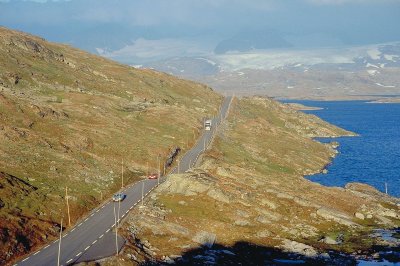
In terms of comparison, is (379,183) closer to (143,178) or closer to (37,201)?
(143,178)

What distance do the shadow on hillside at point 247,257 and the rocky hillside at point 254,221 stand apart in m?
0.15

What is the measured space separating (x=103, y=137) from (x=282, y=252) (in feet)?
232

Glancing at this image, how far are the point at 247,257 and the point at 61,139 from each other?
65668mm

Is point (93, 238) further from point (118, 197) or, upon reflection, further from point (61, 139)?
point (61, 139)

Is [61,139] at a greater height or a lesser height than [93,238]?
greater

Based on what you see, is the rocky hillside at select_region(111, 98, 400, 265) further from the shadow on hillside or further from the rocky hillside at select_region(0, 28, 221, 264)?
the rocky hillside at select_region(0, 28, 221, 264)

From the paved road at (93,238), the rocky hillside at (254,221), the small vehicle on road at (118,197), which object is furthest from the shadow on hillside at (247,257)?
the small vehicle on road at (118,197)

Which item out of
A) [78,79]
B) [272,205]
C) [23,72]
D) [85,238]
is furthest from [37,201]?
[78,79]

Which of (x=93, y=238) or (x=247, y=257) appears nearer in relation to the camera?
(x=93, y=238)

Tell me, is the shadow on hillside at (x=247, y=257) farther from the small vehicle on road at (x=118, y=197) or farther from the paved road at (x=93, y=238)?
the small vehicle on road at (x=118, y=197)

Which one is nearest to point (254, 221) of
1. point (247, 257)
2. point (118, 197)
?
point (247, 257)

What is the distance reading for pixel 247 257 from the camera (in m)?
76.6

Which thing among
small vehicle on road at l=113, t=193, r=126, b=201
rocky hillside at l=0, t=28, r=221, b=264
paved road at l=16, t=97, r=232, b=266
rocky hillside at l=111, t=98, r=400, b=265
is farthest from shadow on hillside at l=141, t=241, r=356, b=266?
small vehicle on road at l=113, t=193, r=126, b=201

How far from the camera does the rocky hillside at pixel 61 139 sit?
84.1m
